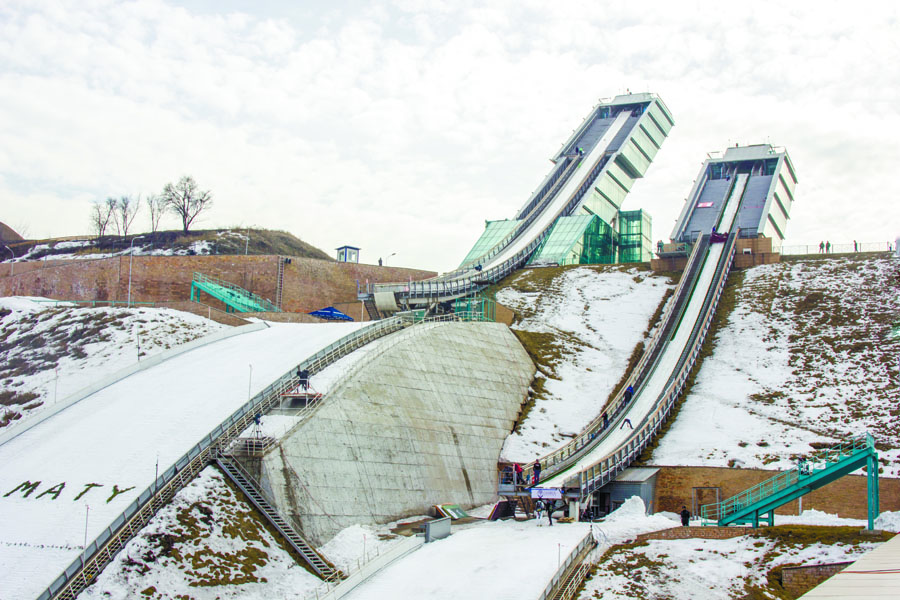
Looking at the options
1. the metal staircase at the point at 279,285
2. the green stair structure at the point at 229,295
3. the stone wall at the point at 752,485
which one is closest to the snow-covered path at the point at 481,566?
the stone wall at the point at 752,485

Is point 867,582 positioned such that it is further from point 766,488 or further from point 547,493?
point 766,488

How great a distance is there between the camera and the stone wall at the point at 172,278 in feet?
137

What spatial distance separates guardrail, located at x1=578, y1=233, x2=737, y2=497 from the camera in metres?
23.6

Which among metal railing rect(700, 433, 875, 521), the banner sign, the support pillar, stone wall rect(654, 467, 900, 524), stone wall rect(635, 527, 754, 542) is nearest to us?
the support pillar

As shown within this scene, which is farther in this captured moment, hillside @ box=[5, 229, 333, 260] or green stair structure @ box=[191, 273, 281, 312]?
hillside @ box=[5, 229, 333, 260]

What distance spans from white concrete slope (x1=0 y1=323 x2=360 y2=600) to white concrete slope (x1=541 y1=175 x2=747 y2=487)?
8660 millimetres

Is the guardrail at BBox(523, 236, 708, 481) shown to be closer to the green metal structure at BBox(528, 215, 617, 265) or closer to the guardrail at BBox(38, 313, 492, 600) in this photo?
the guardrail at BBox(38, 313, 492, 600)

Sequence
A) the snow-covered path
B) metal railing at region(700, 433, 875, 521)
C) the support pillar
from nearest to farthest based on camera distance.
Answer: the snow-covered path
the support pillar
metal railing at region(700, 433, 875, 521)

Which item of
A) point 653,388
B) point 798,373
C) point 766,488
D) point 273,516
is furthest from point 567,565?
point 798,373

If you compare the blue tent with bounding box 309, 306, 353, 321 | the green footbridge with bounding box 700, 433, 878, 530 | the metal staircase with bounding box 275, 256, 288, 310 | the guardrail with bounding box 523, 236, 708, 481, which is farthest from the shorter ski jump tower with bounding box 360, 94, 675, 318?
the green footbridge with bounding box 700, 433, 878, 530

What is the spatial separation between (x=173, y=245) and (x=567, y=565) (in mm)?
46200

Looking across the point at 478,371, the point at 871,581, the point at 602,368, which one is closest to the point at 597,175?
the point at 602,368

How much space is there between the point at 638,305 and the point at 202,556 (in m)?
25.7

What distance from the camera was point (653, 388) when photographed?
3023 cm
